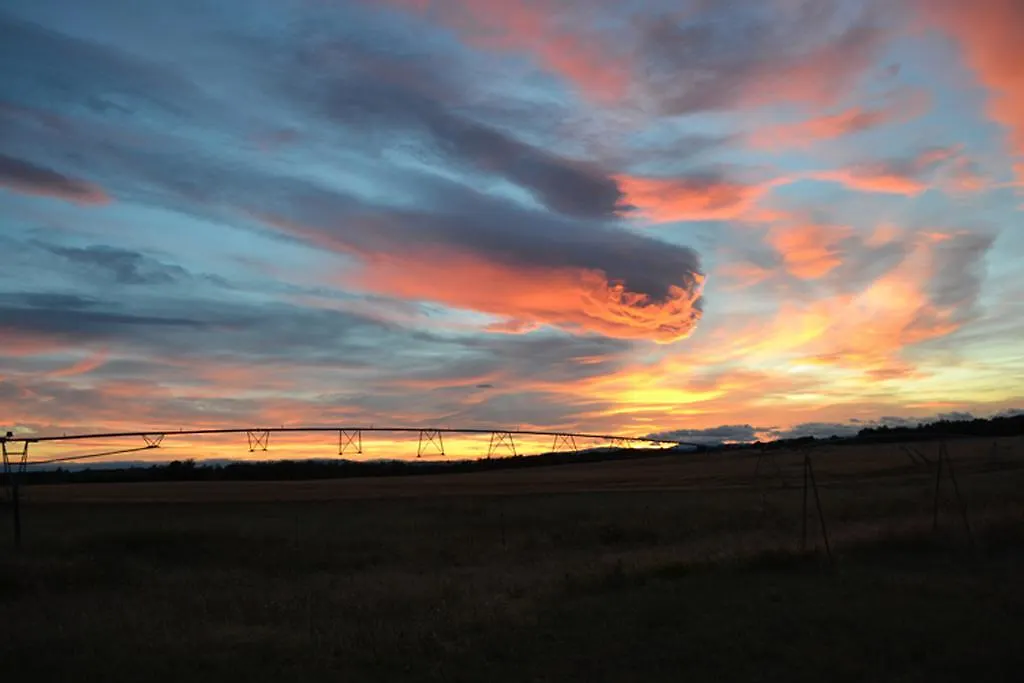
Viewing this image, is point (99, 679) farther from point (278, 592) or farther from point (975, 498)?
point (975, 498)

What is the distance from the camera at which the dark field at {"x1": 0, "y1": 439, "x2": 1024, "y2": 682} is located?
13.4m

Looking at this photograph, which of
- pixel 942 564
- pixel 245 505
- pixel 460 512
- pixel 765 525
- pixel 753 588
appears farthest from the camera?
pixel 245 505

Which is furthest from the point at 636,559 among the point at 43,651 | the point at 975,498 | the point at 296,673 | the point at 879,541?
the point at 975,498

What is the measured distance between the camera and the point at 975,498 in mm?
39812

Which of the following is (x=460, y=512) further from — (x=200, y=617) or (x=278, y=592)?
(x=200, y=617)

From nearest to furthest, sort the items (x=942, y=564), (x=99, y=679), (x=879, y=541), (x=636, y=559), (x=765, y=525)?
(x=99, y=679) < (x=942, y=564) < (x=879, y=541) < (x=636, y=559) < (x=765, y=525)

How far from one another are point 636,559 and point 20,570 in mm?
18580

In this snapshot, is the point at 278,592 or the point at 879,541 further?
the point at 879,541

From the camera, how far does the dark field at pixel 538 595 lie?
1344 centimetres

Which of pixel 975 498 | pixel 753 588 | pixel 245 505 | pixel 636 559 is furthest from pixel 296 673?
pixel 245 505

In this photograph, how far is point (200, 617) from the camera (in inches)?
744

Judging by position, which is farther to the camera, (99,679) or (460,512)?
(460,512)

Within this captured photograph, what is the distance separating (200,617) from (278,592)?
169 inches

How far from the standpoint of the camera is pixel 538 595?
19984mm
